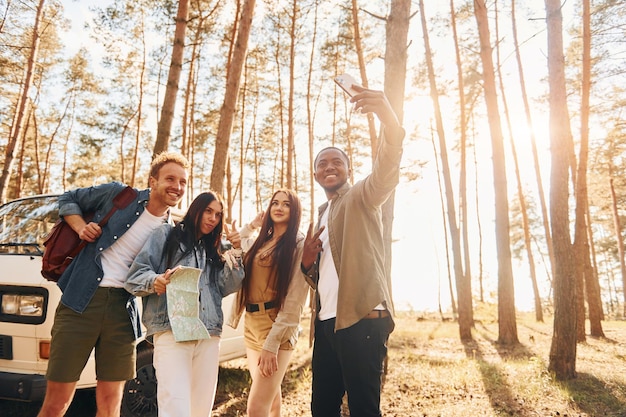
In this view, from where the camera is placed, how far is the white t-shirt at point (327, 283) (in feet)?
7.62

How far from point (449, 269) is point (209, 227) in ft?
77.5

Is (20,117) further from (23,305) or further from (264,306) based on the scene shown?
(264,306)

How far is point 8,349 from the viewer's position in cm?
308

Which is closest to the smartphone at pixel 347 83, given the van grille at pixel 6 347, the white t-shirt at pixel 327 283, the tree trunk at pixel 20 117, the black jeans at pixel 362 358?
the white t-shirt at pixel 327 283

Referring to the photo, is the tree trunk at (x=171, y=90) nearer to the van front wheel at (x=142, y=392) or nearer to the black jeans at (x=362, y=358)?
the van front wheel at (x=142, y=392)

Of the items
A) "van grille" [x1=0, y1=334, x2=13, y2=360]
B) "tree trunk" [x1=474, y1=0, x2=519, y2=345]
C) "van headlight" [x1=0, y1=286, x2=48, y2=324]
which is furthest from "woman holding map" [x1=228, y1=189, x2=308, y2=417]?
"tree trunk" [x1=474, y1=0, x2=519, y2=345]

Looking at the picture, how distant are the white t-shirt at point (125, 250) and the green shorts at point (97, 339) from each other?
0.08 metres

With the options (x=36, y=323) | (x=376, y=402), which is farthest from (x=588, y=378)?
(x=36, y=323)

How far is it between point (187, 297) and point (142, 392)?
1.79m

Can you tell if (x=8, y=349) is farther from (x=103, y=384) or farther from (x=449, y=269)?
(x=449, y=269)

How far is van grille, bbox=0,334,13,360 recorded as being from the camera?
3.07m

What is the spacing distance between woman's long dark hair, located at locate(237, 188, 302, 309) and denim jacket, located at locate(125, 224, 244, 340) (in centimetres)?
22

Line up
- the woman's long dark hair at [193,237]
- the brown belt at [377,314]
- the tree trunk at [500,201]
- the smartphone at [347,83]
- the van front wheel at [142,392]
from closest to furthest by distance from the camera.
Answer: the smartphone at [347,83]
the brown belt at [377,314]
the woman's long dark hair at [193,237]
the van front wheel at [142,392]
the tree trunk at [500,201]

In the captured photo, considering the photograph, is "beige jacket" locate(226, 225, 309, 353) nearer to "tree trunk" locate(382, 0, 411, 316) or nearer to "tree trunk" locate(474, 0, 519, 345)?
"tree trunk" locate(382, 0, 411, 316)
